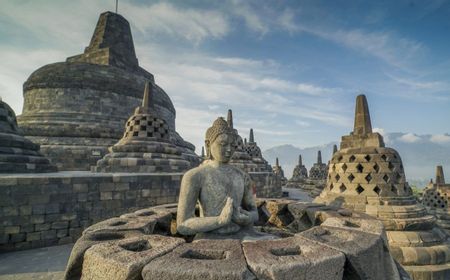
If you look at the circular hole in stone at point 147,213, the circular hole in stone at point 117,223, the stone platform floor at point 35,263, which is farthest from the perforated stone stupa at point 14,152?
the circular hole in stone at point 117,223

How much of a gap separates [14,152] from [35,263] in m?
4.80

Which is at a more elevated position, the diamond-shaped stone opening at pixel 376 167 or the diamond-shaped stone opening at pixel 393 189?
the diamond-shaped stone opening at pixel 376 167

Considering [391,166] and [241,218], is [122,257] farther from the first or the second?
[391,166]

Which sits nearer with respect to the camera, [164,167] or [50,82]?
[164,167]

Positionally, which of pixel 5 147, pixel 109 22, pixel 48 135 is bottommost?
pixel 5 147

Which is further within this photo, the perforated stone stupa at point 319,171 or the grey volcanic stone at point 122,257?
the perforated stone stupa at point 319,171

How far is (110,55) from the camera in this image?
63.5 feet

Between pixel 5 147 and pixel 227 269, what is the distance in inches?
371

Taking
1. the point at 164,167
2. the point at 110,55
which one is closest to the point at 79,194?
the point at 164,167

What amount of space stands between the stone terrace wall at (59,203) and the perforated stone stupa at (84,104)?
5.03 metres

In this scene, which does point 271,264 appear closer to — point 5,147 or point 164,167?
point 164,167

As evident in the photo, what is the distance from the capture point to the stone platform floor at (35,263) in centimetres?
409

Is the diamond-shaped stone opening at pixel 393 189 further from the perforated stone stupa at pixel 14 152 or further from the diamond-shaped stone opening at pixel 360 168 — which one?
the perforated stone stupa at pixel 14 152

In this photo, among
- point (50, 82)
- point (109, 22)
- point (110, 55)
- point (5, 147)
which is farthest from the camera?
point (109, 22)
